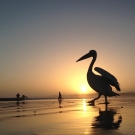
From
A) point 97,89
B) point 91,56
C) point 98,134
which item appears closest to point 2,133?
point 98,134

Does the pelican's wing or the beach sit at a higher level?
the pelican's wing

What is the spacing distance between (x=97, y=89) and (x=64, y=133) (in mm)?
13365

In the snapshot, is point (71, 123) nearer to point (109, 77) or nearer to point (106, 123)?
point (106, 123)

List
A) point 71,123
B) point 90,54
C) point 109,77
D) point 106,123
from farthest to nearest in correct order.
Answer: point 90,54 < point 109,77 < point 71,123 < point 106,123

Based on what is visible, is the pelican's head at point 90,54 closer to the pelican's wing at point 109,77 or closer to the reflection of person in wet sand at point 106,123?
the pelican's wing at point 109,77

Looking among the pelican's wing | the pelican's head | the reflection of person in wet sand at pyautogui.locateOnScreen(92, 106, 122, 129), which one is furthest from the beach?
the pelican's head

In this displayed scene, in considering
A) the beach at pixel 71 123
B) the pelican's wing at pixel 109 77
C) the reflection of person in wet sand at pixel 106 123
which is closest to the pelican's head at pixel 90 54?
the pelican's wing at pixel 109 77

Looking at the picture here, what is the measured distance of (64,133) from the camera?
18.7 ft

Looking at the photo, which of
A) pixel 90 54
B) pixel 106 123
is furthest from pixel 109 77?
pixel 106 123

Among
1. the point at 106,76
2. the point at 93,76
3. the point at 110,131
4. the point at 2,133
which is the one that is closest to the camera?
the point at 110,131

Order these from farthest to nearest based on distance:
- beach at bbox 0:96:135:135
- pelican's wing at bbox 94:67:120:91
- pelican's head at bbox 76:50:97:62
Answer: pelican's head at bbox 76:50:97:62
pelican's wing at bbox 94:67:120:91
beach at bbox 0:96:135:135

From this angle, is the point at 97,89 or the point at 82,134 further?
the point at 97,89

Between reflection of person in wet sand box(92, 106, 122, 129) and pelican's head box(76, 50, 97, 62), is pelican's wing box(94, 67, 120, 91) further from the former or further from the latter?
reflection of person in wet sand box(92, 106, 122, 129)

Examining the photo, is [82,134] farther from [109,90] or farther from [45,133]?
[109,90]
